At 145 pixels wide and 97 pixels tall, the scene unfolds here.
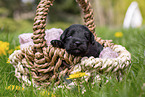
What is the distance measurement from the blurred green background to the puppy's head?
6.97ft

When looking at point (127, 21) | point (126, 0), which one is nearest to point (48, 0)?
point (127, 21)

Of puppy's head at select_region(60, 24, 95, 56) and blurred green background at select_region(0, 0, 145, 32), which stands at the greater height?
blurred green background at select_region(0, 0, 145, 32)

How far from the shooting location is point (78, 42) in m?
1.19

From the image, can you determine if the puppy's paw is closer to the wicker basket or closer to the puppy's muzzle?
the wicker basket

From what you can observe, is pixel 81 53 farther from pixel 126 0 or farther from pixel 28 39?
pixel 126 0

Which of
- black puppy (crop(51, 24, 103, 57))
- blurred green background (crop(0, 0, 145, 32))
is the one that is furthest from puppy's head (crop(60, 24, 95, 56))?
blurred green background (crop(0, 0, 145, 32))

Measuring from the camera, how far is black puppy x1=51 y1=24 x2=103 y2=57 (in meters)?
1.19

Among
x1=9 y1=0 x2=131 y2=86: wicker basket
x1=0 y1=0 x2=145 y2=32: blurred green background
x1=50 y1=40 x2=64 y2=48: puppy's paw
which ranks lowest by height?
x1=9 y1=0 x2=131 y2=86: wicker basket

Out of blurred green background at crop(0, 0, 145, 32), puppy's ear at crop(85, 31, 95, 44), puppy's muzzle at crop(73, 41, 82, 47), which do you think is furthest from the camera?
blurred green background at crop(0, 0, 145, 32)

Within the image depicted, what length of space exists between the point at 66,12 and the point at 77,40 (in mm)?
13837

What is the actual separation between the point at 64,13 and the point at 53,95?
13932 mm

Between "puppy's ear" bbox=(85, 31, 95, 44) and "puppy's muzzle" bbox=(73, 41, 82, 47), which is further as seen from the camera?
"puppy's ear" bbox=(85, 31, 95, 44)

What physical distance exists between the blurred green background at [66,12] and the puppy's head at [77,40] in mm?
2124

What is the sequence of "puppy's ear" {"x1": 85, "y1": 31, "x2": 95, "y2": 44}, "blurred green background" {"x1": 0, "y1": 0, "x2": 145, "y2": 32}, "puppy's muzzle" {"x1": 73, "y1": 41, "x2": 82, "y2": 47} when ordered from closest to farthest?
"puppy's muzzle" {"x1": 73, "y1": 41, "x2": 82, "y2": 47} < "puppy's ear" {"x1": 85, "y1": 31, "x2": 95, "y2": 44} < "blurred green background" {"x1": 0, "y1": 0, "x2": 145, "y2": 32}
